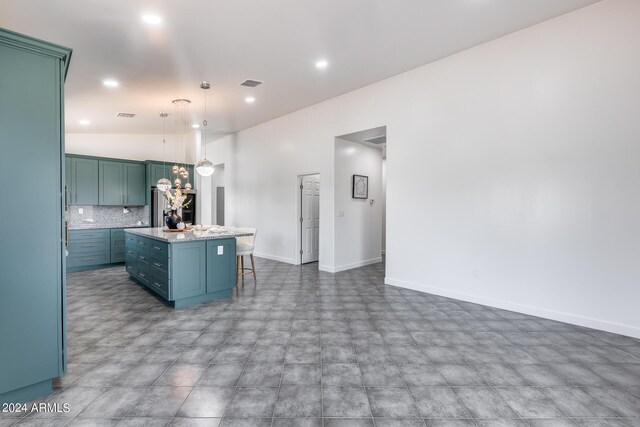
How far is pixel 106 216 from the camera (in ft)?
22.3

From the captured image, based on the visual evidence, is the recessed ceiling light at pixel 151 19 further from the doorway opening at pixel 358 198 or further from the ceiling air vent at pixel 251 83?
the doorway opening at pixel 358 198

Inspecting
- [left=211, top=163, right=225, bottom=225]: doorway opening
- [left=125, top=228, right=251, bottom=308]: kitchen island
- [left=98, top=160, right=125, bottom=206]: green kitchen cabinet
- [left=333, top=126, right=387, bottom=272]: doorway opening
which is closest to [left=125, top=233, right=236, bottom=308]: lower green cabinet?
[left=125, top=228, right=251, bottom=308]: kitchen island

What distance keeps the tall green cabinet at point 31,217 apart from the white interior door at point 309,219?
4.73 m

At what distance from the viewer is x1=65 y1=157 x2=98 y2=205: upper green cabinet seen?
6156mm

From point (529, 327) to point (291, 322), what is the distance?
8.27 feet

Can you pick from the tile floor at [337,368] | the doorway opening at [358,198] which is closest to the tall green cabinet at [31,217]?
the tile floor at [337,368]

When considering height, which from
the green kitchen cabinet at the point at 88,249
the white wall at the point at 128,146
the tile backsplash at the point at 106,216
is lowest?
the green kitchen cabinet at the point at 88,249

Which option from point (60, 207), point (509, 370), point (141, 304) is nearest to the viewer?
point (60, 207)

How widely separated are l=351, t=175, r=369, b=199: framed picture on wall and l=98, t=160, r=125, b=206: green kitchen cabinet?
17.0 ft

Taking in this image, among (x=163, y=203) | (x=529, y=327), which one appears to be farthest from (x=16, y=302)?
(x=163, y=203)

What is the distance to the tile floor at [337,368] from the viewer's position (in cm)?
184

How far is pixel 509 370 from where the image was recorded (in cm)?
235

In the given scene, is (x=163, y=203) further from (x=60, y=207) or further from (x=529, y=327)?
(x=529, y=327)

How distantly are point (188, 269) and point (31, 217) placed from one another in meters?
2.00
